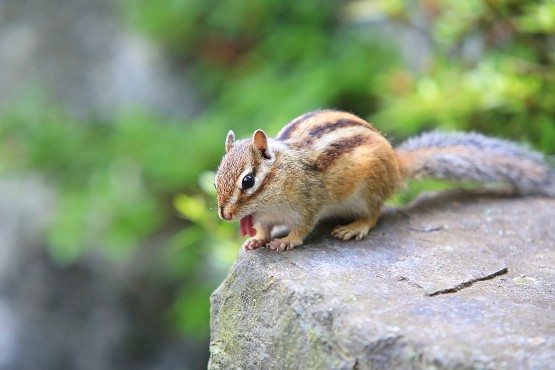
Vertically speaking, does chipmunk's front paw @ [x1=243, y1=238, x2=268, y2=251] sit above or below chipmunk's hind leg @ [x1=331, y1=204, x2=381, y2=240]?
above

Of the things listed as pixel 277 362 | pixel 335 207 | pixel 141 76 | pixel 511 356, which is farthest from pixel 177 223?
pixel 511 356

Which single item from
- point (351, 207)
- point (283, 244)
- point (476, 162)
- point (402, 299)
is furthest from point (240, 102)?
point (402, 299)

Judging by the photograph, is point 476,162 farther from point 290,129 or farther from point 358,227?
point 290,129

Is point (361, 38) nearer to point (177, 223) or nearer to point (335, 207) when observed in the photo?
point (177, 223)

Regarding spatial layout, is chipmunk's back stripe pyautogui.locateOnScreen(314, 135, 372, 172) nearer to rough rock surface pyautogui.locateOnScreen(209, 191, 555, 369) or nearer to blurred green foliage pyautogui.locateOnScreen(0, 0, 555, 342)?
rough rock surface pyautogui.locateOnScreen(209, 191, 555, 369)

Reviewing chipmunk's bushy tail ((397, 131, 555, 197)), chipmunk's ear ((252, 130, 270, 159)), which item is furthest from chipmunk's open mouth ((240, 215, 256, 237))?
chipmunk's bushy tail ((397, 131, 555, 197))

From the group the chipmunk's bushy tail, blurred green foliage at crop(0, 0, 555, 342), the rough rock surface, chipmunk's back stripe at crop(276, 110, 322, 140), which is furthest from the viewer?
blurred green foliage at crop(0, 0, 555, 342)
